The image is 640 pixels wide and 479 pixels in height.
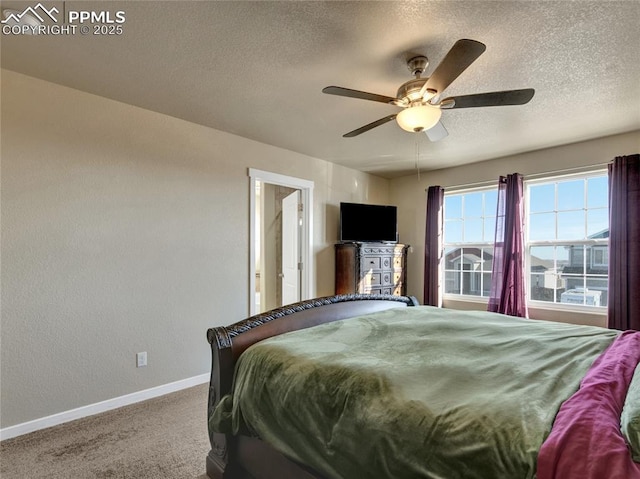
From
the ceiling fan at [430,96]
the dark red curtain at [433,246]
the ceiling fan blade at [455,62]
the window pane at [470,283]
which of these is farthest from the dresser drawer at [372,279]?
the ceiling fan blade at [455,62]

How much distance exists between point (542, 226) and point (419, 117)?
2842 mm

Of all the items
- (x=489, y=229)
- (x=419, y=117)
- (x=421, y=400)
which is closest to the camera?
(x=421, y=400)

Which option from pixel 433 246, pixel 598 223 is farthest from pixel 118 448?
pixel 598 223

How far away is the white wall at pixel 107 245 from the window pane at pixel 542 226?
3383 millimetres

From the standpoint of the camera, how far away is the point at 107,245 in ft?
8.69

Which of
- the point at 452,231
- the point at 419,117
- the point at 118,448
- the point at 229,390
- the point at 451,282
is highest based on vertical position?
the point at 419,117

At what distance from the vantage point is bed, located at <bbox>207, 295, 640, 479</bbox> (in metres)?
0.84

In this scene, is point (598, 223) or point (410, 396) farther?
point (598, 223)

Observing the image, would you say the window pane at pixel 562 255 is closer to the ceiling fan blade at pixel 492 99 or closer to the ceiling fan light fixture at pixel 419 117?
the ceiling fan blade at pixel 492 99

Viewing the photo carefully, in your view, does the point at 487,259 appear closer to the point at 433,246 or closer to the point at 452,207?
the point at 433,246

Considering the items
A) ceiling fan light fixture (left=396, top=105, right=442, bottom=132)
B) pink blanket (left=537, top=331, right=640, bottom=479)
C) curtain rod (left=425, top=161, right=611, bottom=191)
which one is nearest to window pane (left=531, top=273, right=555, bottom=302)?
curtain rod (left=425, top=161, right=611, bottom=191)

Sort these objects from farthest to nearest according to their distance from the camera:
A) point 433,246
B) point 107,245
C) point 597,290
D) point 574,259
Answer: point 433,246 → point 574,259 → point 597,290 → point 107,245

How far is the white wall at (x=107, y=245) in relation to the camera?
7.48ft

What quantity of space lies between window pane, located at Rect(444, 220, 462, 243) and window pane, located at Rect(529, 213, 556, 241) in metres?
0.90
